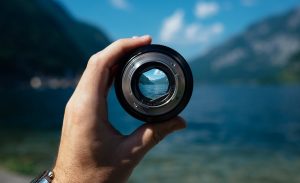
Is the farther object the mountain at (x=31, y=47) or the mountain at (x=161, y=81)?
the mountain at (x=31, y=47)

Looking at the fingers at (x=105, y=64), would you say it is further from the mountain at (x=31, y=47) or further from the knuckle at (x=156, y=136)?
the mountain at (x=31, y=47)

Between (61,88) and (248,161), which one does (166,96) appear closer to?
(248,161)

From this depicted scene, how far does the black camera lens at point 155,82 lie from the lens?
1.92 m

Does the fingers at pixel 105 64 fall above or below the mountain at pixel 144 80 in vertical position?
above

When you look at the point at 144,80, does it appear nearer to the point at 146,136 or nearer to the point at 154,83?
the point at 154,83

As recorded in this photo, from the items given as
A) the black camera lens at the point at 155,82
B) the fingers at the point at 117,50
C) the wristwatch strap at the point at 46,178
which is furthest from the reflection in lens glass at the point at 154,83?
the wristwatch strap at the point at 46,178

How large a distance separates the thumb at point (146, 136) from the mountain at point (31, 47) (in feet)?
376

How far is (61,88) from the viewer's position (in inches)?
6275

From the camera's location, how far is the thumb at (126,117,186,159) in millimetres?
1846

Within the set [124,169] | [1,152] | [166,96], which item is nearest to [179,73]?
[166,96]

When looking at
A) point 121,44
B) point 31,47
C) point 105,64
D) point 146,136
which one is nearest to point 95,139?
point 146,136

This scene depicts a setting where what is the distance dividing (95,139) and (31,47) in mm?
133378

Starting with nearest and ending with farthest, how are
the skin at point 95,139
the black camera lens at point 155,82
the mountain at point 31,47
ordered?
the skin at point 95,139, the black camera lens at point 155,82, the mountain at point 31,47

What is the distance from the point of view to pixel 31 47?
130250 mm
